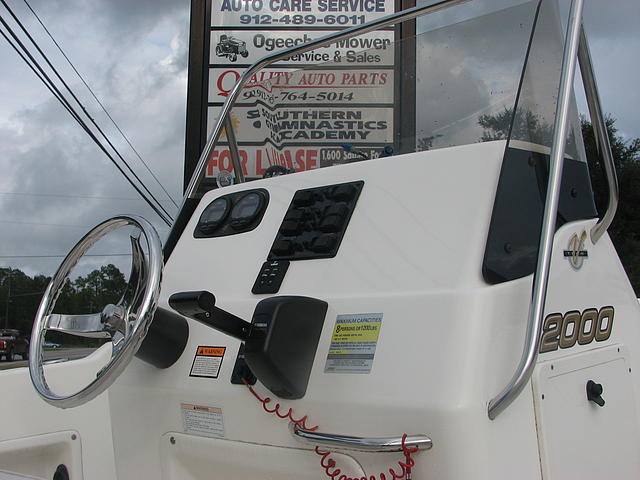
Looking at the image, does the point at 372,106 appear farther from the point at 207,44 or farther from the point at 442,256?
the point at 207,44

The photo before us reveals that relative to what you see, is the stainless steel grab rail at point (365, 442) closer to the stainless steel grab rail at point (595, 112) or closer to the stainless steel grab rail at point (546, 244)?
the stainless steel grab rail at point (546, 244)

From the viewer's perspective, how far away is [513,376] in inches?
49.7

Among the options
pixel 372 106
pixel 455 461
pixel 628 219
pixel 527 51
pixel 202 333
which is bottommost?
pixel 455 461

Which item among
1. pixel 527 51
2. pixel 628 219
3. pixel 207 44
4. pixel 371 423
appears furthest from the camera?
pixel 628 219

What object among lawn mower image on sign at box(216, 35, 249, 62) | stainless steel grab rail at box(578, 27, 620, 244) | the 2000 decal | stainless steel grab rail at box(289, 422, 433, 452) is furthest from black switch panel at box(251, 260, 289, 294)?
lawn mower image on sign at box(216, 35, 249, 62)

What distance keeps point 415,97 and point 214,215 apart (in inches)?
29.0

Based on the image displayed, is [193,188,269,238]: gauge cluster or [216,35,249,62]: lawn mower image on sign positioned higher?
[216,35,249,62]: lawn mower image on sign

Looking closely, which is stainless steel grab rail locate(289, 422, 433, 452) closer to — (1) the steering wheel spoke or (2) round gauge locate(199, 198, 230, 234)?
(1) the steering wheel spoke

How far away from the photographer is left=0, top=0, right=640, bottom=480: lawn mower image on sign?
1.35m

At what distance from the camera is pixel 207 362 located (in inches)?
68.3

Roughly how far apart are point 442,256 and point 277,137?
1214mm

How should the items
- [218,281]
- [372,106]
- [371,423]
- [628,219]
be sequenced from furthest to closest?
[628,219]
[372,106]
[218,281]
[371,423]

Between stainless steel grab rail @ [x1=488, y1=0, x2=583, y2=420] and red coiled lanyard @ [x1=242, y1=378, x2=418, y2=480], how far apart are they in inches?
6.9

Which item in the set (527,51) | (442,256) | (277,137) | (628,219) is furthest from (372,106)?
(628,219)
